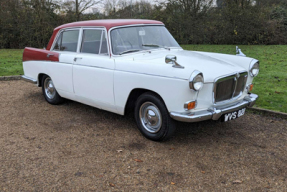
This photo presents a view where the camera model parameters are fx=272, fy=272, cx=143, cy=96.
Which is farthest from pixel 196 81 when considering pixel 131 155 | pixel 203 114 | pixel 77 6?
pixel 77 6

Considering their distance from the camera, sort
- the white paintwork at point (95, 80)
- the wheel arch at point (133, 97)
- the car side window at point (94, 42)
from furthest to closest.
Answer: the car side window at point (94, 42) < the white paintwork at point (95, 80) < the wheel arch at point (133, 97)

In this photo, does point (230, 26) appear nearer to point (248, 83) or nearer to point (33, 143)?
point (248, 83)

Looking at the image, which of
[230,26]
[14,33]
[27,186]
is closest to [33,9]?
[14,33]

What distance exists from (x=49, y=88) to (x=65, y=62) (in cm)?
111

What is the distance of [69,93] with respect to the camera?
207 inches

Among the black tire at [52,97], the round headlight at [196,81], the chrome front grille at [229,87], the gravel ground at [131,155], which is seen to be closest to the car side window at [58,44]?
the black tire at [52,97]

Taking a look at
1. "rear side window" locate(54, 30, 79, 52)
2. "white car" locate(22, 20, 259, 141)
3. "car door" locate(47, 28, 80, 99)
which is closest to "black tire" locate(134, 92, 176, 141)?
"white car" locate(22, 20, 259, 141)

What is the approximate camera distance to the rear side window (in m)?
5.20

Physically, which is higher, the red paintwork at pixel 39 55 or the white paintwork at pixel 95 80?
the red paintwork at pixel 39 55

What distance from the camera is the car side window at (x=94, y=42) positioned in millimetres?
4621

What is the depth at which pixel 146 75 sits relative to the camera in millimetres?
3859

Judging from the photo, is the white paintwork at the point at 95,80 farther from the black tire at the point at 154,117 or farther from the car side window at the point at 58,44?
the car side window at the point at 58,44

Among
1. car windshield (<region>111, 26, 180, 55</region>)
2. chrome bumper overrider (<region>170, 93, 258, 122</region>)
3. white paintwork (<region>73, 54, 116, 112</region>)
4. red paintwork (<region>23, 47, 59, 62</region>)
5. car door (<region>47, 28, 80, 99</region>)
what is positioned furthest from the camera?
red paintwork (<region>23, 47, 59, 62</region>)

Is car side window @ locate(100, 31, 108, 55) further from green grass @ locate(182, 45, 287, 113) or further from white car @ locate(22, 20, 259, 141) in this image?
green grass @ locate(182, 45, 287, 113)
